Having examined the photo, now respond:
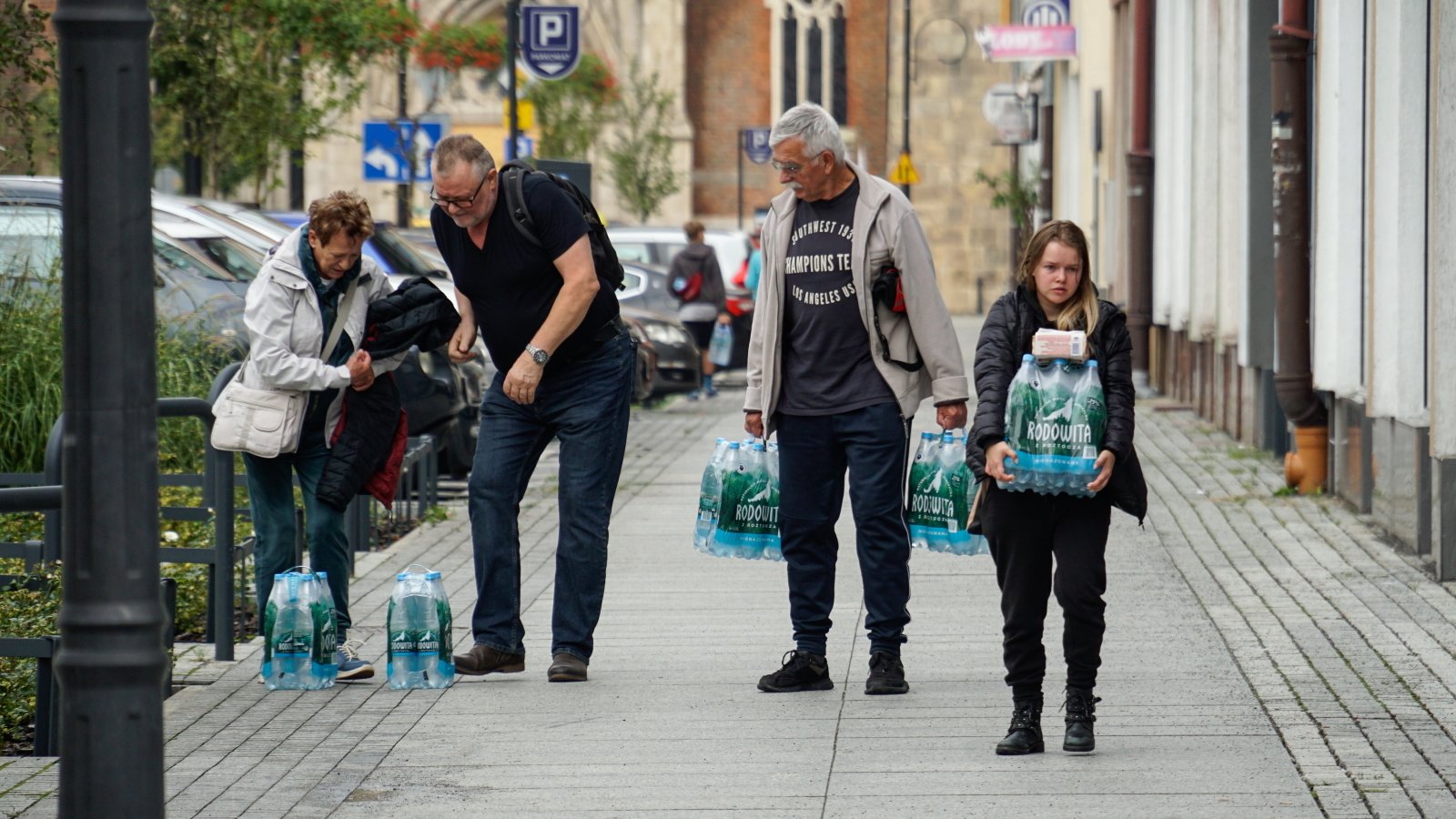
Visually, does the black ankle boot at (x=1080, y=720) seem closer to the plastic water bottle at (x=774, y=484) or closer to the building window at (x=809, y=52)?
the plastic water bottle at (x=774, y=484)

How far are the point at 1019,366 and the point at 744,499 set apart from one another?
1615 millimetres

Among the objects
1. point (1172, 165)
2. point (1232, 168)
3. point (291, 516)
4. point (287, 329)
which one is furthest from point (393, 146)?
point (287, 329)

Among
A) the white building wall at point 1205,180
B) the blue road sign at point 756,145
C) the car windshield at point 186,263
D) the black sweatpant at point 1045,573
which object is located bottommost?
the black sweatpant at point 1045,573

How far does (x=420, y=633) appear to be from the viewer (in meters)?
7.28

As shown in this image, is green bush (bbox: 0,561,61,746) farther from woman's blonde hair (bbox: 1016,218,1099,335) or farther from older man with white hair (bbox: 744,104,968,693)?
woman's blonde hair (bbox: 1016,218,1099,335)

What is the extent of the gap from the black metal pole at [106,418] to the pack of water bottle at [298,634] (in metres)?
3.05

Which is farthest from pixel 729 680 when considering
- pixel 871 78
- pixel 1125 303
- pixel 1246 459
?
pixel 871 78

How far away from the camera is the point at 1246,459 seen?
47.4 ft

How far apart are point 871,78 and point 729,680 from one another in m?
48.7

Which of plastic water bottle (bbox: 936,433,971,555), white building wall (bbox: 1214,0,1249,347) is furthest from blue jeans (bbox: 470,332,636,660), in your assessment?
white building wall (bbox: 1214,0,1249,347)

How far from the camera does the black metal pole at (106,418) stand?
165 inches

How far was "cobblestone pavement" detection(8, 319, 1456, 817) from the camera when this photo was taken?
579 centimetres

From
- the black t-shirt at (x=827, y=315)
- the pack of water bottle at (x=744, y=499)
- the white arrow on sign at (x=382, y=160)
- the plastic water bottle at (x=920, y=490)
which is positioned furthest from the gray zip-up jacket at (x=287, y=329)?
the white arrow on sign at (x=382, y=160)

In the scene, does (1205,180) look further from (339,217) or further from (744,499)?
(339,217)
